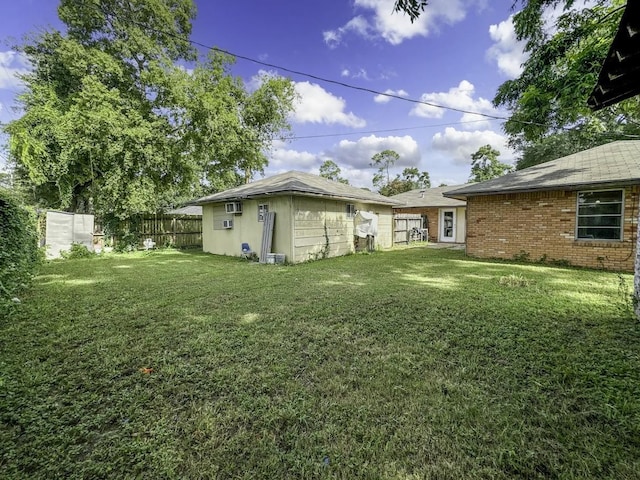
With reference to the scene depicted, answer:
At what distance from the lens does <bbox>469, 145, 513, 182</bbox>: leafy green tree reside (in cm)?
3241

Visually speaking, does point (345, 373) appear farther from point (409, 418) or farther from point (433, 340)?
point (433, 340)

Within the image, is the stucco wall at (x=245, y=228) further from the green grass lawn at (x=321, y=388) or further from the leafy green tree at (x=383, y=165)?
the leafy green tree at (x=383, y=165)

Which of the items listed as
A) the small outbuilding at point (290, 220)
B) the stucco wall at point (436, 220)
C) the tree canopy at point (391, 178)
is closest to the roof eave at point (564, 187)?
the small outbuilding at point (290, 220)

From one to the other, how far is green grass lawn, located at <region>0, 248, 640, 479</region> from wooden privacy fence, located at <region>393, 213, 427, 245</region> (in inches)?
440

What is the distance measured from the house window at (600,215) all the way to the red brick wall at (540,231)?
0.15 m

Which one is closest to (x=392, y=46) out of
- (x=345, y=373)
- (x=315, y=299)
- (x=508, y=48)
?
(x=508, y=48)

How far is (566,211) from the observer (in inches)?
334

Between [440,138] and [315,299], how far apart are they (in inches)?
1114

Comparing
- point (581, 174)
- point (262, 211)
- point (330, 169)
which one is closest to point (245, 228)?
point (262, 211)

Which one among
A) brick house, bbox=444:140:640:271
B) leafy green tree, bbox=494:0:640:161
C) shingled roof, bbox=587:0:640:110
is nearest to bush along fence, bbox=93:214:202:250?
brick house, bbox=444:140:640:271

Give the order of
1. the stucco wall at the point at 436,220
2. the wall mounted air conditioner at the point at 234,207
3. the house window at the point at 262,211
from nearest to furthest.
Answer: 1. the house window at the point at 262,211
2. the wall mounted air conditioner at the point at 234,207
3. the stucco wall at the point at 436,220

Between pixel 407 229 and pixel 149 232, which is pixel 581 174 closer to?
pixel 407 229

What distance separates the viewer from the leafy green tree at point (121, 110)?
1231 centimetres

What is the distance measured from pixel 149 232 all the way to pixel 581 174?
17.8m
